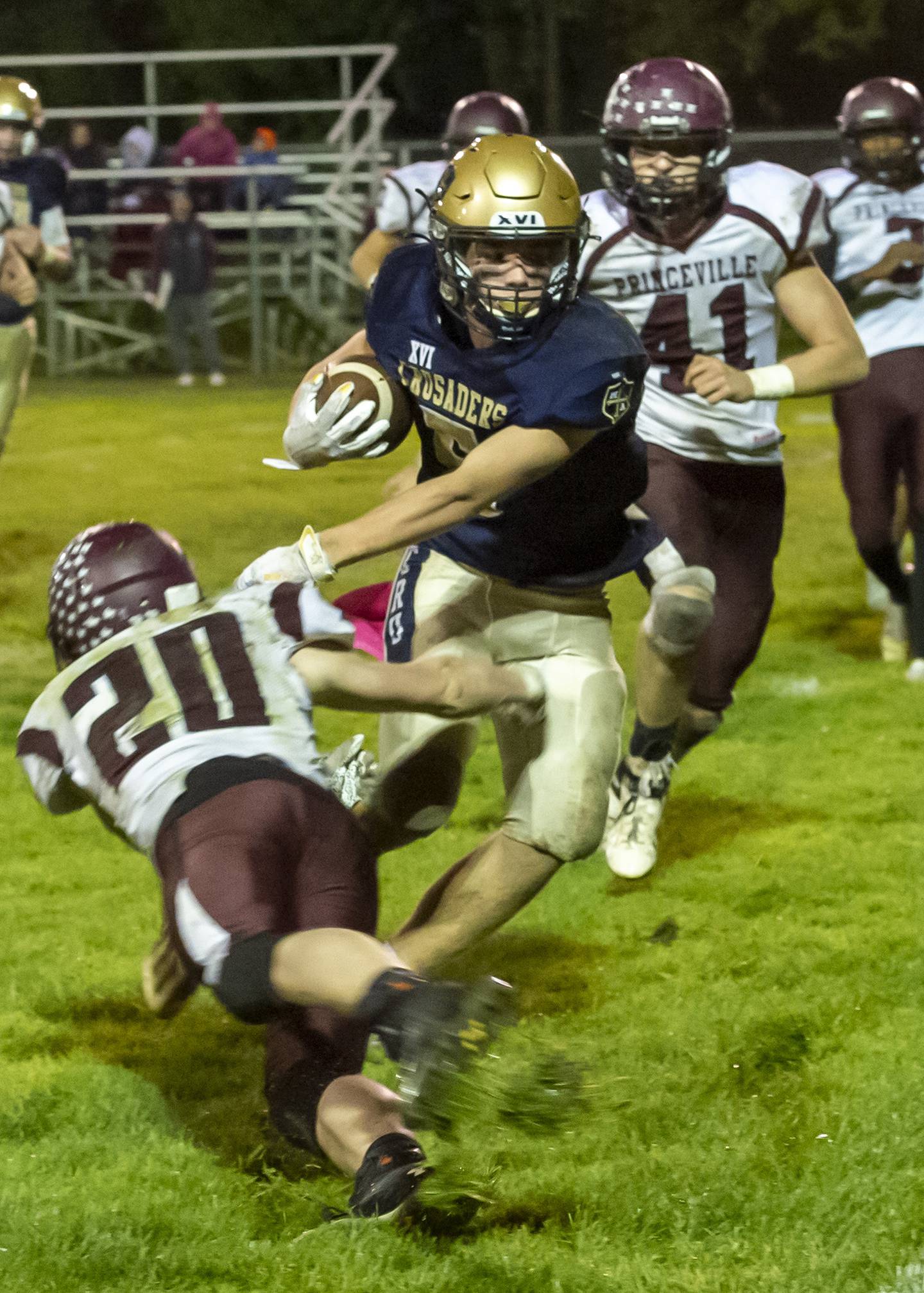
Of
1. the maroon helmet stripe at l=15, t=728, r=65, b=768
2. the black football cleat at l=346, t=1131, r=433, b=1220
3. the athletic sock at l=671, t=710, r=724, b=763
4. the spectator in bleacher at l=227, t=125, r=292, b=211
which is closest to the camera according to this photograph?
the black football cleat at l=346, t=1131, r=433, b=1220

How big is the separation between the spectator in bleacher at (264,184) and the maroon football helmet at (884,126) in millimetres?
11527

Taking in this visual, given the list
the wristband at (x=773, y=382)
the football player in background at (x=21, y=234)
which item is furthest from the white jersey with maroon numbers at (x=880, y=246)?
the football player in background at (x=21, y=234)

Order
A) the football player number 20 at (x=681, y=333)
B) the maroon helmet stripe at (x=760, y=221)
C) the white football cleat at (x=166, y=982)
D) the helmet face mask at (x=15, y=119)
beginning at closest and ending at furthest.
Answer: the white football cleat at (x=166, y=982) < the maroon helmet stripe at (x=760, y=221) < the football player number 20 at (x=681, y=333) < the helmet face mask at (x=15, y=119)

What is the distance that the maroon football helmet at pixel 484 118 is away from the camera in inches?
260

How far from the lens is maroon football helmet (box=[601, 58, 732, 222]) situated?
4539 millimetres

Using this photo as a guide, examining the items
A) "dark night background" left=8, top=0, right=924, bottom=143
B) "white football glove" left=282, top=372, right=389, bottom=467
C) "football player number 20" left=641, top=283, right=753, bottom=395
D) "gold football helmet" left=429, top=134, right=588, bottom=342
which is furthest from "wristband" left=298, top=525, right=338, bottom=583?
"dark night background" left=8, top=0, right=924, bottom=143

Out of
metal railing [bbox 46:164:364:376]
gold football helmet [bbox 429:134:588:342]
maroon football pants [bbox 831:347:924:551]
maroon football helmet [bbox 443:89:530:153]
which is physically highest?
gold football helmet [bbox 429:134:588:342]

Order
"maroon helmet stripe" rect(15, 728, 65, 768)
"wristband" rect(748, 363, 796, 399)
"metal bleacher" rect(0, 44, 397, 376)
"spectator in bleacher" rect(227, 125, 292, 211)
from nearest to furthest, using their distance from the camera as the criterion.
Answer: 1. "maroon helmet stripe" rect(15, 728, 65, 768)
2. "wristband" rect(748, 363, 796, 399)
3. "metal bleacher" rect(0, 44, 397, 376)
4. "spectator in bleacher" rect(227, 125, 292, 211)

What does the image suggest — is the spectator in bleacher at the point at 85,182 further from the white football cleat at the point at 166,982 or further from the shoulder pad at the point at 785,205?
the white football cleat at the point at 166,982

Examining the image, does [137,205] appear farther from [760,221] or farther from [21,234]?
[760,221]

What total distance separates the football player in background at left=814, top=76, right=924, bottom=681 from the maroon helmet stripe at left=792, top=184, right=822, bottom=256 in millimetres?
1781

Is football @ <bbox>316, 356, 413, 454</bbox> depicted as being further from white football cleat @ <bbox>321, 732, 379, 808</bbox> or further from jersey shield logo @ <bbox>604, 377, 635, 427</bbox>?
white football cleat @ <bbox>321, 732, 379, 808</bbox>

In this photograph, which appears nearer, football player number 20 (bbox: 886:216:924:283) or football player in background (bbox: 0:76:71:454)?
football player number 20 (bbox: 886:216:924:283)

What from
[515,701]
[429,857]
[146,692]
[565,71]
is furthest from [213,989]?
[565,71]
